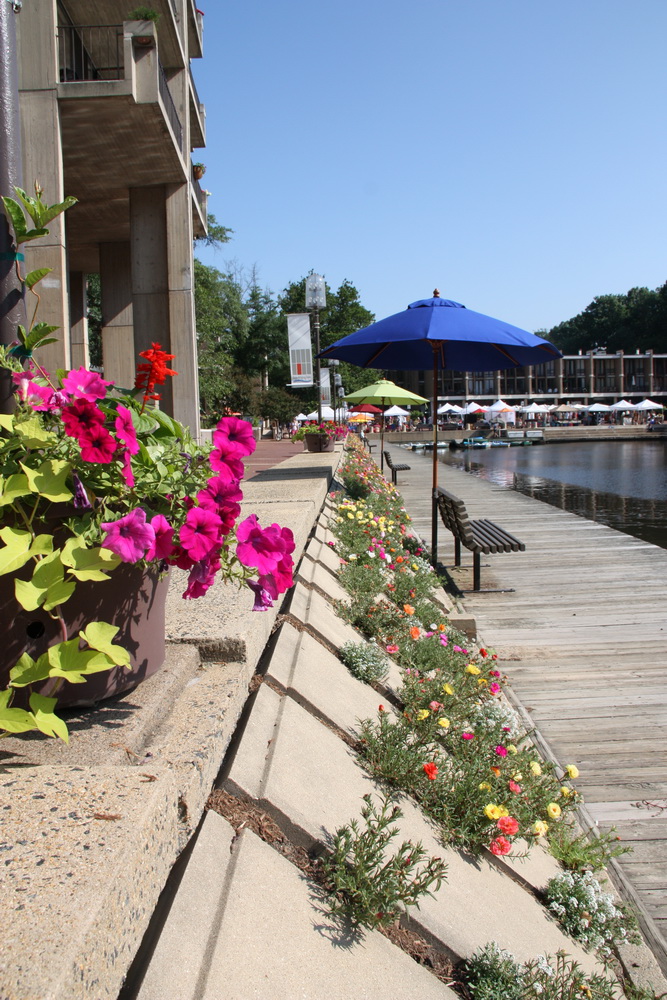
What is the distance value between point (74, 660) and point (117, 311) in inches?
633

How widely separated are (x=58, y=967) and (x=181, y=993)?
1.28 feet

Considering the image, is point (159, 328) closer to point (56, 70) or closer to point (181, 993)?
point (56, 70)

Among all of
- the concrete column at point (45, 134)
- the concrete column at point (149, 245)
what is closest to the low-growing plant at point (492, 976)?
the concrete column at point (45, 134)

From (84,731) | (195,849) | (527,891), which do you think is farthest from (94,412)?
(527,891)

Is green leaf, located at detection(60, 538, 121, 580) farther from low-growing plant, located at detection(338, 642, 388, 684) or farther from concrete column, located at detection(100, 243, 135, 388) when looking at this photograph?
concrete column, located at detection(100, 243, 135, 388)

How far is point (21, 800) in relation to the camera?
131 cm

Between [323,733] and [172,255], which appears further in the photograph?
[172,255]

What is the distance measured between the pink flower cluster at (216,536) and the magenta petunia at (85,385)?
29 cm

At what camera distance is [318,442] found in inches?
539

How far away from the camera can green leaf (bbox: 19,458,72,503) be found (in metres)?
1.47

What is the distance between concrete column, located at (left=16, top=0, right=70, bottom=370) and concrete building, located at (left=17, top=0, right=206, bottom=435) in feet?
0.04

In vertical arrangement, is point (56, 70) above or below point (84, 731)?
above

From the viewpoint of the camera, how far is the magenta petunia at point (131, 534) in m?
1.45

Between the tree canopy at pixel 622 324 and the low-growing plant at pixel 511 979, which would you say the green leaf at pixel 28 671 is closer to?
the low-growing plant at pixel 511 979
